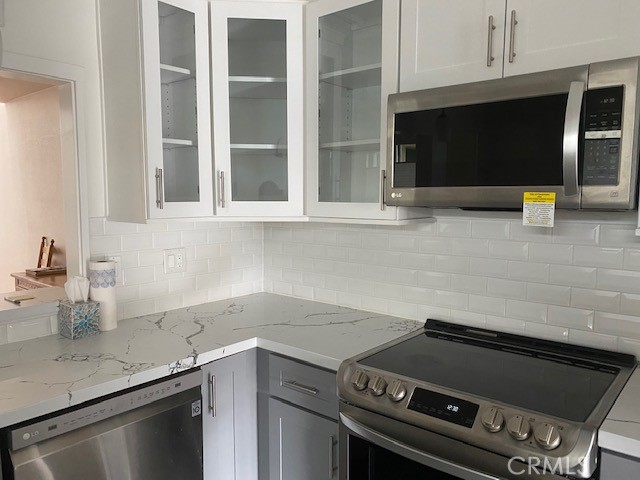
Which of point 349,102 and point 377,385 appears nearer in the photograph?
point 377,385

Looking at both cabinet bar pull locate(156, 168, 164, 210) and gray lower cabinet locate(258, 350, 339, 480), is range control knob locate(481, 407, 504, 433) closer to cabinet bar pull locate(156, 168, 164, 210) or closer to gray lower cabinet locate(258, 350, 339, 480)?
gray lower cabinet locate(258, 350, 339, 480)

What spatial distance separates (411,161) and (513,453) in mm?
958

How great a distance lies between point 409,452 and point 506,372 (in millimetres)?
412

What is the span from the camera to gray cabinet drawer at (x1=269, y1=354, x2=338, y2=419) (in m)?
1.71

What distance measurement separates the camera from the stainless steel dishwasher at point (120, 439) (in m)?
1.33

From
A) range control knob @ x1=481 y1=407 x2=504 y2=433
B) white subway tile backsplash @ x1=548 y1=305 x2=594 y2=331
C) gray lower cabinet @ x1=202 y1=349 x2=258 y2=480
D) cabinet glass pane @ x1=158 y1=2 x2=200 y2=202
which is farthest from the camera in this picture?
cabinet glass pane @ x1=158 y1=2 x2=200 y2=202

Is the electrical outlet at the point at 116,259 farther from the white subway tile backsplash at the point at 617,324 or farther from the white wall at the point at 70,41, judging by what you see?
the white subway tile backsplash at the point at 617,324

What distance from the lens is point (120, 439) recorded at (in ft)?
4.99

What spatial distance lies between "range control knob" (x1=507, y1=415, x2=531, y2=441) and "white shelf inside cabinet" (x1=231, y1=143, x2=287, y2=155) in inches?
54.0

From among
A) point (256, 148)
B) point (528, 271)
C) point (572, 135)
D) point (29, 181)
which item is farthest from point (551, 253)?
point (29, 181)

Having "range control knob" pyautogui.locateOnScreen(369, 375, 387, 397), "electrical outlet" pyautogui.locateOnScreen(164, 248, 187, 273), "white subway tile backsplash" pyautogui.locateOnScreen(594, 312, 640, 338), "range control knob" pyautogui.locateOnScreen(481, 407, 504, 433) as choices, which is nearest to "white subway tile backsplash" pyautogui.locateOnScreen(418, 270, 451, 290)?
"white subway tile backsplash" pyautogui.locateOnScreen(594, 312, 640, 338)

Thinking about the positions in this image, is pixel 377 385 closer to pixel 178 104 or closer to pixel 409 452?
pixel 409 452

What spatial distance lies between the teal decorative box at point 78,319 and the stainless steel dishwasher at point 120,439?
1.53 feet

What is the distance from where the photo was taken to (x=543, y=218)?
56.9 inches
